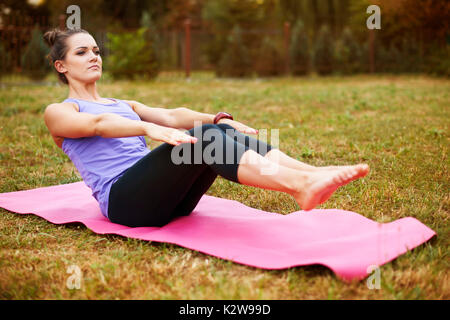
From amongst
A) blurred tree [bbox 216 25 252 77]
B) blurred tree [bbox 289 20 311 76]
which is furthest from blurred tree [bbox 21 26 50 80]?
blurred tree [bbox 289 20 311 76]

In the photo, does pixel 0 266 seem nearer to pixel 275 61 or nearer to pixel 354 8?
pixel 275 61

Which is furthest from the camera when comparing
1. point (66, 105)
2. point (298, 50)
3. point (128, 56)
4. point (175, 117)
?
point (298, 50)

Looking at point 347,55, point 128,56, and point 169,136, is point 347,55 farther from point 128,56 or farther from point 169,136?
point 169,136

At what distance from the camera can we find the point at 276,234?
2484 millimetres

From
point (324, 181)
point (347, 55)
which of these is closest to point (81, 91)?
point (324, 181)

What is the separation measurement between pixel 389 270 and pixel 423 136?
3.67 m

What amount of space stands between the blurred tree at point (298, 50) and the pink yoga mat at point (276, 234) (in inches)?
539

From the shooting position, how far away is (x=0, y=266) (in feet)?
7.57

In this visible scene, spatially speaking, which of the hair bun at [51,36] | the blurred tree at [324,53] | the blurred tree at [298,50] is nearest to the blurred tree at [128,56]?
the blurred tree at [298,50]

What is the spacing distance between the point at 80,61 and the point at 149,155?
0.79 meters

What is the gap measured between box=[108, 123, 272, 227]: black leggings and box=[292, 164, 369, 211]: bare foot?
1.07ft

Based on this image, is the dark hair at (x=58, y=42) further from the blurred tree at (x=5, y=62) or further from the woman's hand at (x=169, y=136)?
the blurred tree at (x=5, y=62)

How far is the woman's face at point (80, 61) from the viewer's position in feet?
9.03
